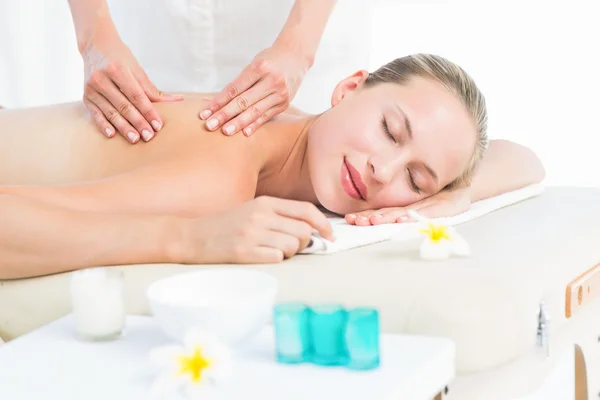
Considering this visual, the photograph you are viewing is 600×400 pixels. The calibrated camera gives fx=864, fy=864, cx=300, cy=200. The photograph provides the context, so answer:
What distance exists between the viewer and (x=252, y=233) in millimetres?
1539

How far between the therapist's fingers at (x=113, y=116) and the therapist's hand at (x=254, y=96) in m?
0.17

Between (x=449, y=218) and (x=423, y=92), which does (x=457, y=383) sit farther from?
(x=423, y=92)

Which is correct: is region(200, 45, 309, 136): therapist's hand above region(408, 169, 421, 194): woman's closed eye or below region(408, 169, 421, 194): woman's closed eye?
above

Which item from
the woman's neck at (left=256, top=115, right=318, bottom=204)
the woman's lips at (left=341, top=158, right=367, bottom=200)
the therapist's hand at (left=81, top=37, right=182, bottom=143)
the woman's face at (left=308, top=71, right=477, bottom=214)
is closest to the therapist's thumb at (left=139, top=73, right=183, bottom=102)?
the therapist's hand at (left=81, top=37, right=182, bottom=143)

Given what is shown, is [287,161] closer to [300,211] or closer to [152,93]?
[152,93]

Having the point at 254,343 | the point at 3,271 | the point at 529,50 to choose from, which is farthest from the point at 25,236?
the point at 529,50

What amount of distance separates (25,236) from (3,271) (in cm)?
8

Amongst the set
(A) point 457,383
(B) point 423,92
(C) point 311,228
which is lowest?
(A) point 457,383

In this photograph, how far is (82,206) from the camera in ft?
5.53

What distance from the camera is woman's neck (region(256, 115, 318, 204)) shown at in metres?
2.12

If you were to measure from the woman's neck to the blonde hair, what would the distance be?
8.5 inches

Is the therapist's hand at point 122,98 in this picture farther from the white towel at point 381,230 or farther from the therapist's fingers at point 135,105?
the white towel at point 381,230

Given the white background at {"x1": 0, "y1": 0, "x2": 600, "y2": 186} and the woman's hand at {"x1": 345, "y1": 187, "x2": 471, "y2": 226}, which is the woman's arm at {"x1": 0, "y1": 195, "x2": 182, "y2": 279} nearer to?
the woman's hand at {"x1": 345, "y1": 187, "x2": 471, "y2": 226}

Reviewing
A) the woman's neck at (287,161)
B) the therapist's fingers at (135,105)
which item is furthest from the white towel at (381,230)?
the therapist's fingers at (135,105)
